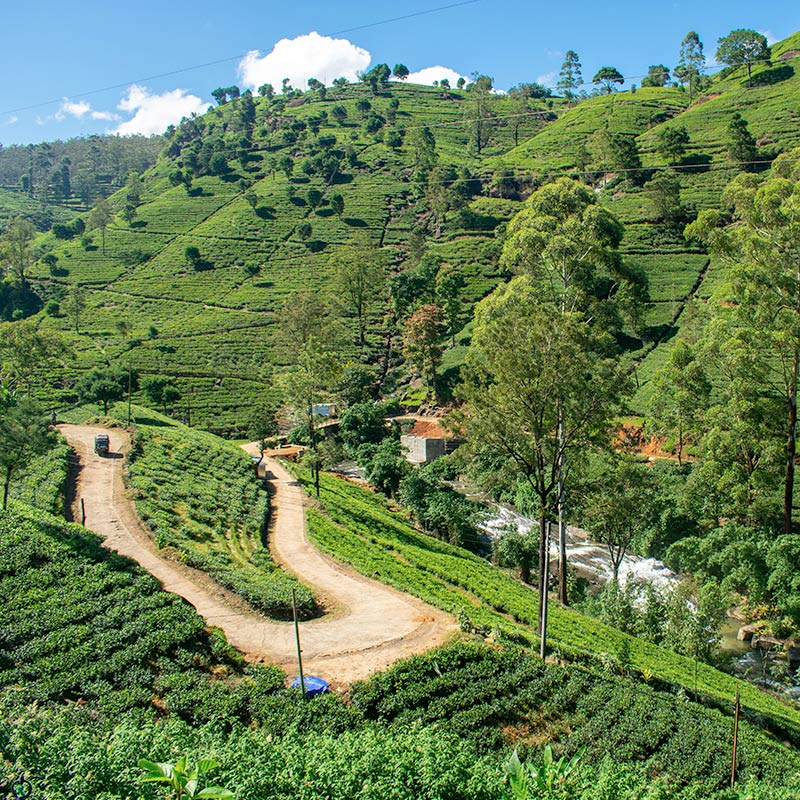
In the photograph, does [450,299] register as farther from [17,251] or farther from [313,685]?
[17,251]

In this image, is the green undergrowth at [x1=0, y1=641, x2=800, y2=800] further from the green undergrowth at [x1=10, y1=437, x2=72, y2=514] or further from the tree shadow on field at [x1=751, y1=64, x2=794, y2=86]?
the tree shadow on field at [x1=751, y1=64, x2=794, y2=86]

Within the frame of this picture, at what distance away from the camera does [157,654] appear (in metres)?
13.9

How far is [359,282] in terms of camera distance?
65938 millimetres

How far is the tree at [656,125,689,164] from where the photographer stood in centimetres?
7719

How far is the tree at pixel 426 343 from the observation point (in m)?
53.5

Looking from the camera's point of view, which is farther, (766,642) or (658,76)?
(658,76)

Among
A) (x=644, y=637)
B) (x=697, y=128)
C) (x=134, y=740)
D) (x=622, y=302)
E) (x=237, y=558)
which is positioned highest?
(x=697, y=128)

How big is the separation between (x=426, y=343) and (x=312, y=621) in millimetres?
37893

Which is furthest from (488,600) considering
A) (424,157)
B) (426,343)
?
(424,157)

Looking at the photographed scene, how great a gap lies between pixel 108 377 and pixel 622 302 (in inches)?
1389

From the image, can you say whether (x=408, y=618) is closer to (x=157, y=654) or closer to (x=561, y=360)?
(x=157, y=654)

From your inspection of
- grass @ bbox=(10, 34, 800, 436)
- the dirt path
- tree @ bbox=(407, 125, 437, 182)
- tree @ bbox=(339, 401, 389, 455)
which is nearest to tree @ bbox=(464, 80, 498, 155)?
grass @ bbox=(10, 34, 800, 436)

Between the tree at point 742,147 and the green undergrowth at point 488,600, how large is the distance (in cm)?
6483

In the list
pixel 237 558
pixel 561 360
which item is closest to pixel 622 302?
pixel 561 360
